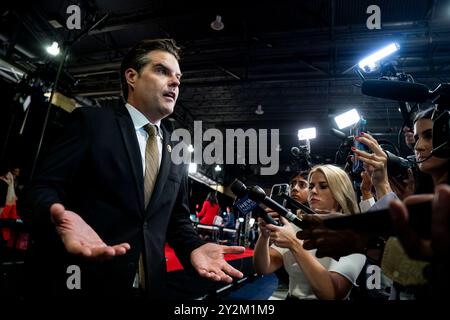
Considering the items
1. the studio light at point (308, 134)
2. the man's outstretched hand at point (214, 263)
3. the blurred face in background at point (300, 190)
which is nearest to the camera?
the man's outstretched hand at point (214, 263)

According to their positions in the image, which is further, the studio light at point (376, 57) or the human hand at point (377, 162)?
the studio light at point (376, 57)

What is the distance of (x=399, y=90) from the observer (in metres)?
0.96

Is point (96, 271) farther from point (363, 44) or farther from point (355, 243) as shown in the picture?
point (363, 44)

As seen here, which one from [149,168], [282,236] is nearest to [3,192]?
[149,168]

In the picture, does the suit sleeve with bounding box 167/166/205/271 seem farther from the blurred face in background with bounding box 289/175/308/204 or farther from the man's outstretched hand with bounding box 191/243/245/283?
the blurred face in background with bounding box 289/175/308/204

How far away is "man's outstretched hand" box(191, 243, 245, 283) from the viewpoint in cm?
113

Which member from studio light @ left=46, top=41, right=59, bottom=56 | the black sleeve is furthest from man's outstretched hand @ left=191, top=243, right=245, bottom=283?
studio light @ left=46, top=41, right=59, bottom=56

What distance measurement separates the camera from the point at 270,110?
9344mm

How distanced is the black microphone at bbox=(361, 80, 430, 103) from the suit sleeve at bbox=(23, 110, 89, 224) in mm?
1079

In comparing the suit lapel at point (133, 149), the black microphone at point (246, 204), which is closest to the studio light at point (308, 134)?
the black microphone at point (246, 204)

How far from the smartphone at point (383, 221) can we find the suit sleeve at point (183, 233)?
0.89 m

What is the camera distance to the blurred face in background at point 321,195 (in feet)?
6.65

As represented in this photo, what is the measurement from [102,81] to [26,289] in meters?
7.10

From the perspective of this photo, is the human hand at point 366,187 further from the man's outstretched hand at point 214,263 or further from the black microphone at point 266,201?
the man's outstretched hand at point 214,263
